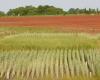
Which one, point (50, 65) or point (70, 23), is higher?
point (70, 23)

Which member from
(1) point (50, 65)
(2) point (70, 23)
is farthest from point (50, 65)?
(2) point (70, 23)

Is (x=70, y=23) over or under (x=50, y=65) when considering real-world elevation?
over

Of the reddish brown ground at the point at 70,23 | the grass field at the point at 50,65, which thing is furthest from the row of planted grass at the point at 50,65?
the reddish brown ground at the point at 70,23

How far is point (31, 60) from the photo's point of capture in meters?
10.7

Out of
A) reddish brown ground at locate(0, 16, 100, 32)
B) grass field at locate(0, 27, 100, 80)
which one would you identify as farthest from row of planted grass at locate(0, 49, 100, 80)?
reddish brown ground at locate(0, 16, 100, 32)

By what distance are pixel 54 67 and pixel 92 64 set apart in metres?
1.25

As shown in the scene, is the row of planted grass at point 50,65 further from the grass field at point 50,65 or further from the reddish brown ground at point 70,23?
the reddish brown ground at point 70,23

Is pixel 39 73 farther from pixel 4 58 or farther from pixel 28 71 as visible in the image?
pixel 4 58

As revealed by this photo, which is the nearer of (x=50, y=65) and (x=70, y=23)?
(x=50, y=65)

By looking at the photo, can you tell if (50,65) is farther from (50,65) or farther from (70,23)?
(70,23)

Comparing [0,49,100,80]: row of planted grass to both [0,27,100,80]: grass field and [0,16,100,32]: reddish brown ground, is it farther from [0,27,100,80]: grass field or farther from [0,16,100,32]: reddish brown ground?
[0,16,100,32]: reddish brown ground

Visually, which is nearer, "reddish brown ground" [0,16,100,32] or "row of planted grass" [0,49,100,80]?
"row of planted grass" [0,49,100,80]

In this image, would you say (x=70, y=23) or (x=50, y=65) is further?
(x=70, y=23)

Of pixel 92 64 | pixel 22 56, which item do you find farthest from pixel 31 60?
pixel 92 64
